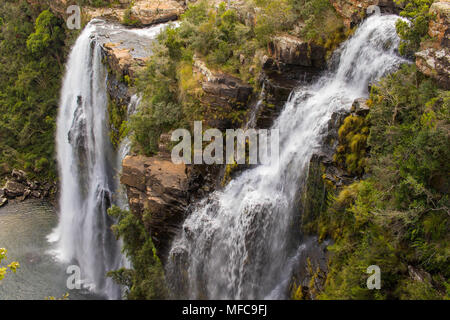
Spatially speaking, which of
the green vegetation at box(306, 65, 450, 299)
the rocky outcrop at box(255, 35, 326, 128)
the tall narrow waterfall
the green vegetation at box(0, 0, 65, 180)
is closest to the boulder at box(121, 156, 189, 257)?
the rocky outcrop at box(255, 35, 326, 128)

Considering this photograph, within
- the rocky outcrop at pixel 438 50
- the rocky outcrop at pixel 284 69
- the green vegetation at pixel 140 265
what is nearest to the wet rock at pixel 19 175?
the green vegetation at pixel 140 265

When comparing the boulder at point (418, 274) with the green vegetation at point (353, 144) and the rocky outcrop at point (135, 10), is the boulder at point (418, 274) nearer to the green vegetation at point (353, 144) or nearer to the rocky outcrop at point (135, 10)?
the green vegetation at point (353, 144)

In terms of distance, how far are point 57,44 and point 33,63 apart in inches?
102

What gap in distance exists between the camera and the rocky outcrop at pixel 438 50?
32.8 feet

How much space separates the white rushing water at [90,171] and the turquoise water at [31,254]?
31.1 inches

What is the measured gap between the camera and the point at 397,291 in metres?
9.08

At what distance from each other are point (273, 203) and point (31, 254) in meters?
16.3

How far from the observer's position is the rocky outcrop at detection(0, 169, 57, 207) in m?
26.7

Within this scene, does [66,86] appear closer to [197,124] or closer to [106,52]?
[106,52]

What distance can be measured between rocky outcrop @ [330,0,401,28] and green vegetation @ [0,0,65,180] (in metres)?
22.9

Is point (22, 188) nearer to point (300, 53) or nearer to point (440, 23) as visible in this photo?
point (300, 53)

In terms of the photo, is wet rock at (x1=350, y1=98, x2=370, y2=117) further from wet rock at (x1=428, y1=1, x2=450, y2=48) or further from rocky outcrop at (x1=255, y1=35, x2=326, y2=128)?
rocky outcrop at (x1=255, y1=35, x2=326, y2=128)
